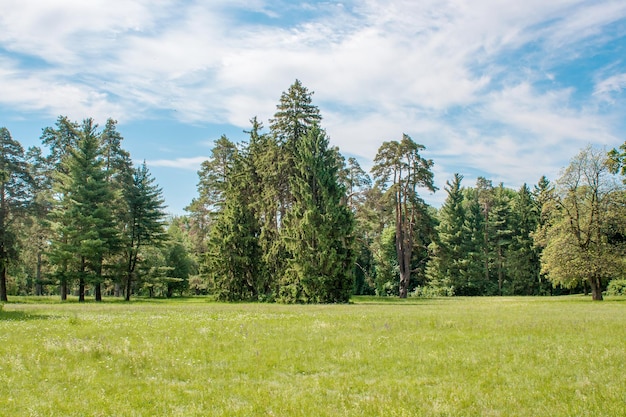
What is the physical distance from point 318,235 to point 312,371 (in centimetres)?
3102

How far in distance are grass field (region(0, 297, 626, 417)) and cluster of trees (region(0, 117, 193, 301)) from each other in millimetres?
32938

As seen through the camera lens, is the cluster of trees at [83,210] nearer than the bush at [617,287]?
Yes

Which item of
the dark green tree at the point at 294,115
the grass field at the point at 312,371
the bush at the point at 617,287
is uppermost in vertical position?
the dark green tree at the point at 294,115

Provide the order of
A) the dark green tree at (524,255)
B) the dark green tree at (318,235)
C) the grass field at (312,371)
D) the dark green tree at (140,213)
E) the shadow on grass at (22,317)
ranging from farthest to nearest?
the dark green tree at (524,255), the dark green tree at (140,213), the dark green tree at (318,235), the shadow on grass at (22,317), the grass field at (312,371)

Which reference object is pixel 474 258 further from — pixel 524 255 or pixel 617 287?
pixel 617 287

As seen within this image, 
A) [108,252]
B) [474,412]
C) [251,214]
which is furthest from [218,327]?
[108,252]

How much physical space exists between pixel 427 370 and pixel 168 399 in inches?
221

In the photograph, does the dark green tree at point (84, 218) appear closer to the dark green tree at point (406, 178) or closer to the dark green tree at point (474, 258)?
the dark green tree at point (406, 178)

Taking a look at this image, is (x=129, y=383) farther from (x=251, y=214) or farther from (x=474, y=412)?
(x=251, y=214)

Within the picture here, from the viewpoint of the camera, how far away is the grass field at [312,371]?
8.05 m

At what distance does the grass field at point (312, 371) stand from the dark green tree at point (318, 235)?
83.1 ft

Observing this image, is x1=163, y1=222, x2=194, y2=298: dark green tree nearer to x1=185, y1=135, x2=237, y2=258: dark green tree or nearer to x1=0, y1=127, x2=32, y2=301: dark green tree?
x1=185, y1=135, x2=237, y2=258: dark green tree

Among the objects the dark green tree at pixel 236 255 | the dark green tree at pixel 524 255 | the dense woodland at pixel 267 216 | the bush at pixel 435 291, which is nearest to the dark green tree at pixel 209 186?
the dense woodland at pixel 267 216

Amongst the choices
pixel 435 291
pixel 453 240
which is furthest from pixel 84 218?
pixel 453 240
